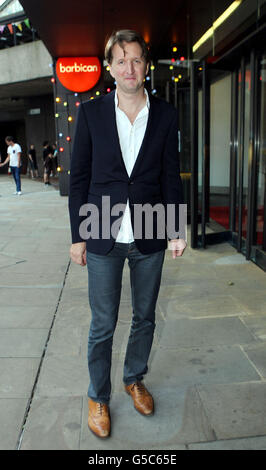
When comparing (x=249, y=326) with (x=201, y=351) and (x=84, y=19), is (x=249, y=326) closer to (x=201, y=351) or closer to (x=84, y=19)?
(x=201, y=351)

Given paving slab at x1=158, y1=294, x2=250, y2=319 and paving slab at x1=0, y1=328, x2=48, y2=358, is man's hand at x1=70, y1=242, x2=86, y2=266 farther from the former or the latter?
paving slab at x1=158, y1=294, x2=250, y2=319

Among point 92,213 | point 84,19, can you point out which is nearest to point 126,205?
point 92,213

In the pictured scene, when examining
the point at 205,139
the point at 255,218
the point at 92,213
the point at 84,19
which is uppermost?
the point at 84,19

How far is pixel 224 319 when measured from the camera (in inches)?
140

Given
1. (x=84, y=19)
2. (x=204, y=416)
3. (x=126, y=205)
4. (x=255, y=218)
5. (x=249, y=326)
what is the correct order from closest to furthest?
(x=126, y=205) → (x=204, y=416) → (x=249, y=326) → (x=255, y=218) → (x=84, y=19)

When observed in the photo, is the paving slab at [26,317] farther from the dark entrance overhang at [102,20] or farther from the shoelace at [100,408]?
the dark entrance overhang at [102,20]

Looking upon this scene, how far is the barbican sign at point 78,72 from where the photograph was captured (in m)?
11.3

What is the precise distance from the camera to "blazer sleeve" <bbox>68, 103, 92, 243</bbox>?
2.06m

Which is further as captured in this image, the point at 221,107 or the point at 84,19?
the point at 221,107

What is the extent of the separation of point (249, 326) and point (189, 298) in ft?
2.54

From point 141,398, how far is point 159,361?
1.86ft

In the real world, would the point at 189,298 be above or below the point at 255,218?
below

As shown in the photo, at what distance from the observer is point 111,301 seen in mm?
2145

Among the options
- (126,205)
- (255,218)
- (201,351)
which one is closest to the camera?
(126,205)
